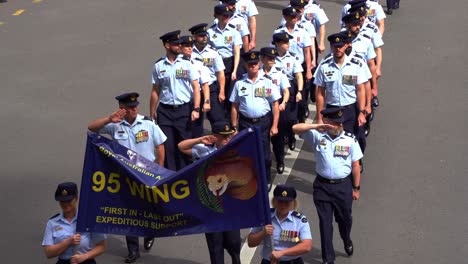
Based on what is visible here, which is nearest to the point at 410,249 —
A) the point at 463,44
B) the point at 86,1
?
the point at 463,44

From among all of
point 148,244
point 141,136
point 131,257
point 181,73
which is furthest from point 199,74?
point 131,257

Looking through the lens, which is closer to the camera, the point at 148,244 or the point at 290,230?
the point at 290,230

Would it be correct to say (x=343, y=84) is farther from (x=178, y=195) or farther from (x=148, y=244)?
(x=178, y=195)

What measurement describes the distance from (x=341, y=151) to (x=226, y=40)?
518cm

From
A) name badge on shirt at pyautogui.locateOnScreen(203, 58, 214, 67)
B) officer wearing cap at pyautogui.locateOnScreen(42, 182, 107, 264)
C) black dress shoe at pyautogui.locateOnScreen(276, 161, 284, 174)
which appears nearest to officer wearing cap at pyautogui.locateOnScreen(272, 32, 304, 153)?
black dress shoe at pyautogui.locateOnScreen(276, 161, 284, 174)

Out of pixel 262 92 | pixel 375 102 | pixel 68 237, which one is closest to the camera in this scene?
pixel 68 237

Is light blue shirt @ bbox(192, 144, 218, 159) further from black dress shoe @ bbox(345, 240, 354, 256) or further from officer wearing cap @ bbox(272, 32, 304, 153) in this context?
officer wearing cap @ bbox(272, 32, 304, 153)

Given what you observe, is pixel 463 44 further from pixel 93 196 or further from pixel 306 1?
pixel 93 196

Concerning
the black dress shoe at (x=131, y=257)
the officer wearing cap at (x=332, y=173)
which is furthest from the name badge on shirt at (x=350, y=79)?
the black dress shoe at (x=131, y=257)

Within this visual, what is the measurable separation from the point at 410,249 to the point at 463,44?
9.67 m

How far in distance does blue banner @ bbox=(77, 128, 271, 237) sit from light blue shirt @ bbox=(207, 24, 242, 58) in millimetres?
6439

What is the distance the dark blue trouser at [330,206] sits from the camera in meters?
11.9

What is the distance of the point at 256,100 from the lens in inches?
555

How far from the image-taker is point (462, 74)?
19.3 m
